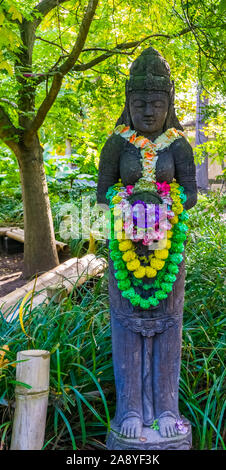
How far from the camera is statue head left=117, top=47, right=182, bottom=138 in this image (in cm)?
240

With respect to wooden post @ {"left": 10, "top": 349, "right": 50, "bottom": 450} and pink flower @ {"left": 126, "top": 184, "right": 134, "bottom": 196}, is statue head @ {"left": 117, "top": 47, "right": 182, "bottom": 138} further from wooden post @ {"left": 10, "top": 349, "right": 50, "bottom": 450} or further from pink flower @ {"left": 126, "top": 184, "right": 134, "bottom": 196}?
wooden post @ {"left": 10, "top": 349, "right": 50, "bottom": 450}

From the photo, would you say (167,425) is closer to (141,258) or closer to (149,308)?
(149,308)

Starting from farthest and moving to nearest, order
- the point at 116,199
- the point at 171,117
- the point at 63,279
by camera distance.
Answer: the point at 63,279 → the point at 171,117 → the point at 116,199

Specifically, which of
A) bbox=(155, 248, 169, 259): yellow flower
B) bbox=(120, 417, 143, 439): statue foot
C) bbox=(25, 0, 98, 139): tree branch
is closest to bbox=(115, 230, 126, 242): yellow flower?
bbox=(155, 248, 169, 259): yellow flower

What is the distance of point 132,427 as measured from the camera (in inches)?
90.8


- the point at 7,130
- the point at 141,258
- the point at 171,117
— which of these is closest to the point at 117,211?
the point at 141,258

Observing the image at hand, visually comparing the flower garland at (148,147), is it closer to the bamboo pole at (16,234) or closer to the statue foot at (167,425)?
the statue foot at (167,425)

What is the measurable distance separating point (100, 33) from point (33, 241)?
311 centimetres

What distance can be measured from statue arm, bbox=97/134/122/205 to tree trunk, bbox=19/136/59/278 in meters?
3.32

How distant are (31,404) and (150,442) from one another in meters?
0.69

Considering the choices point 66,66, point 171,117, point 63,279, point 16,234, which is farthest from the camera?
point 16,234

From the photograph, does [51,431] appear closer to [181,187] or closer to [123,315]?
[123,315]

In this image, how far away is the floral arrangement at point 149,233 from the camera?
93.0 inches
